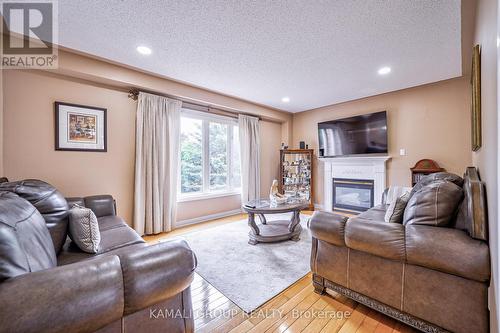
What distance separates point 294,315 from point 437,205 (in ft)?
4.13

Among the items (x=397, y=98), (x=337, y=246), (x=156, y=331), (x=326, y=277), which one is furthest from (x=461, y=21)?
(x=156, y=331)

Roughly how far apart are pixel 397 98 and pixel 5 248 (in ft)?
16.9

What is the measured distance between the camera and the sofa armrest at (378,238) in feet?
4.45

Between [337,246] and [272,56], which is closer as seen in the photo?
[337,246]

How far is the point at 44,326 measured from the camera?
26.3 inches

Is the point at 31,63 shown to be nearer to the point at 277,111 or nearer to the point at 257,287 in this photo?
the point at 257,287

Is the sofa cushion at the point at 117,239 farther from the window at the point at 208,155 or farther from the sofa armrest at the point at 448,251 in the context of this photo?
the sofa armrest at the point at 448,251

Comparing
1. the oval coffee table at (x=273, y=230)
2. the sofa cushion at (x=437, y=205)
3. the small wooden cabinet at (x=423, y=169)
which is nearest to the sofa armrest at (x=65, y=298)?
the sofa cushion at (x=437, y=205)

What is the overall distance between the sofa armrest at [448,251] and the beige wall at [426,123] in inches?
120

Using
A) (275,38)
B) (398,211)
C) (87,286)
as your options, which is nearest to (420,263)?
(398,211)

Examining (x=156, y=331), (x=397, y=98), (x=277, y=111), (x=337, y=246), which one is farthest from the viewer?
(x=277, y=111)

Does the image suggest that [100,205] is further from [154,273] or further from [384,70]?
[384,70]

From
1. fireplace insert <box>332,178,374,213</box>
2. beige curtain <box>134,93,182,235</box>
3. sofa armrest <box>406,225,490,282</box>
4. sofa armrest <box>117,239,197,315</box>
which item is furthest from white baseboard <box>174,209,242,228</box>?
sofa armrest <box>406,225,490,282</box>

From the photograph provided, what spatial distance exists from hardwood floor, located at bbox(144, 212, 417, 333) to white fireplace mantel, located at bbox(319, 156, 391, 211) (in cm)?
306
